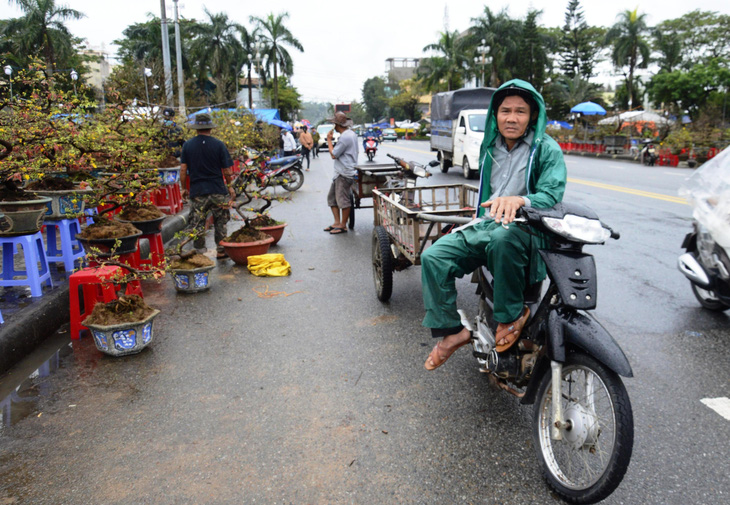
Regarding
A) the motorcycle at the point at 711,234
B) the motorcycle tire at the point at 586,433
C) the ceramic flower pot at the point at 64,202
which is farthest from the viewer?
the ceramic flower pot at the point at 64,202

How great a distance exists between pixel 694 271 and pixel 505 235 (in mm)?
2989

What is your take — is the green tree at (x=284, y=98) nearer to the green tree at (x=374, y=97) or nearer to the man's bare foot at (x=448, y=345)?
the green tree at (x=374, y=97)

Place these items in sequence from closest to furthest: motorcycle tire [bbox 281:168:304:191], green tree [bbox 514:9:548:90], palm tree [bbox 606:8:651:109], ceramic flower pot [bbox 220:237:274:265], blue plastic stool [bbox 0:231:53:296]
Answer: blue plastic stool [bbox 0:231:53:296] → ceramic flower pot [bbox 220:237:274:265] → motorcycle tire [bbox 281:168:304:191] → palm tree [bbox 606:8:651:109] → green tree [bbox 514:9:548:90]

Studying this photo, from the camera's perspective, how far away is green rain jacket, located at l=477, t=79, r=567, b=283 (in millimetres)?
2752

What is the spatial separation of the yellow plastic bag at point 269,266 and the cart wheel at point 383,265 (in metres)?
1.61

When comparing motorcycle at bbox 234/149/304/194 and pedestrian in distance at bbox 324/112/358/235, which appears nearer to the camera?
motorcycle at bbox 234/149/304/194

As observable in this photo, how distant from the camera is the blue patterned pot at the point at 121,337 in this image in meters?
4.27

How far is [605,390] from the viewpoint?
2.35 meters

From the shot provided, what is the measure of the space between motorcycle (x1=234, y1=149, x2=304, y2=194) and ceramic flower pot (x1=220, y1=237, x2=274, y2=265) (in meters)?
1.06

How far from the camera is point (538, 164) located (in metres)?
3.02

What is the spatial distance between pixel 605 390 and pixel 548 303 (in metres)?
0.48

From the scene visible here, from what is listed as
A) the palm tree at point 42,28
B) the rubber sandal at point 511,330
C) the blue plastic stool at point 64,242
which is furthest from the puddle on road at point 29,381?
the palm tree at point 42,28

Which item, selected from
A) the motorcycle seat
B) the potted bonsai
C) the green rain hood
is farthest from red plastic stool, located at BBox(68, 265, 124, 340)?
the motorcycle seat

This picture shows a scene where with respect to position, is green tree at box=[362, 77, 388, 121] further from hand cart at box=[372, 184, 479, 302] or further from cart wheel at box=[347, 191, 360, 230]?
hand cart at box=[372, 184, 479, 302]
